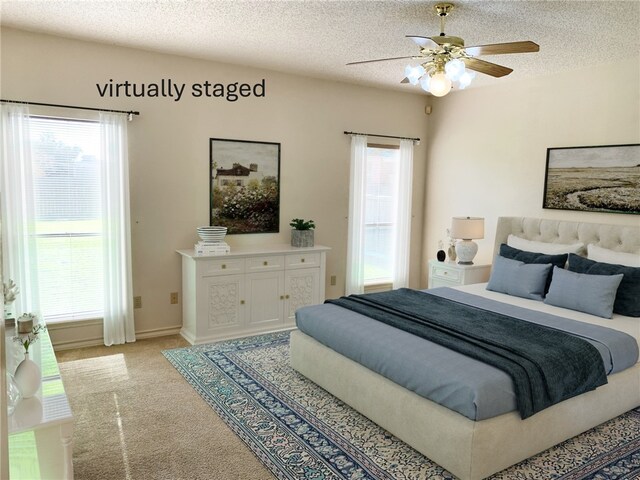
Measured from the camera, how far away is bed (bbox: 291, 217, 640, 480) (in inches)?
98.7

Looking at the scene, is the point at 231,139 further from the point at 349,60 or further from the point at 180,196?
the point at 349,60

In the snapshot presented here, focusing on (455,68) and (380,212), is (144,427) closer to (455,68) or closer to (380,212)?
(455,68)

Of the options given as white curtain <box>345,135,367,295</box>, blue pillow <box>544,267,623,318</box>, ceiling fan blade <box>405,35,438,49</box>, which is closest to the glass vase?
ceiling fan blade <box>405,35,438,49</box>

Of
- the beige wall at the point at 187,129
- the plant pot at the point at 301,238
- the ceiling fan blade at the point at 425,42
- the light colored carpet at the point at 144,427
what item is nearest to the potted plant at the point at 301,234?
the plant pot at the point at 301,238

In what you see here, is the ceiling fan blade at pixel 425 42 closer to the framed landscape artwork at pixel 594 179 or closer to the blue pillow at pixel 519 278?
the blue pillow at pixel 519 278

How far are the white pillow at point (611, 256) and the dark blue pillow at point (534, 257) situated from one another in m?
0.21

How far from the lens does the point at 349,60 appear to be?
15.2ft

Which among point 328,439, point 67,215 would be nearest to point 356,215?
point 67,215

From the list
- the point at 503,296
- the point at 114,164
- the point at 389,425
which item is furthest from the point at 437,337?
the point at 114,164

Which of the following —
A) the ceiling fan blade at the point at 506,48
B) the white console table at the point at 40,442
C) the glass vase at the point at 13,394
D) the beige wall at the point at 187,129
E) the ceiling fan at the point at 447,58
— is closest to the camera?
the white console table at the point at 40,442

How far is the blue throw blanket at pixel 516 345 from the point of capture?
8.69ft

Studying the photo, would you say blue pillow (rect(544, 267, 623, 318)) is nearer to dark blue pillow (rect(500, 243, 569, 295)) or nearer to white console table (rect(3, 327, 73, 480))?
dark blue pillow (rect(500, 243, 569, 295))

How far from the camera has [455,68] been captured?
292cm

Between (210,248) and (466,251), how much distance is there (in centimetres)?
266
